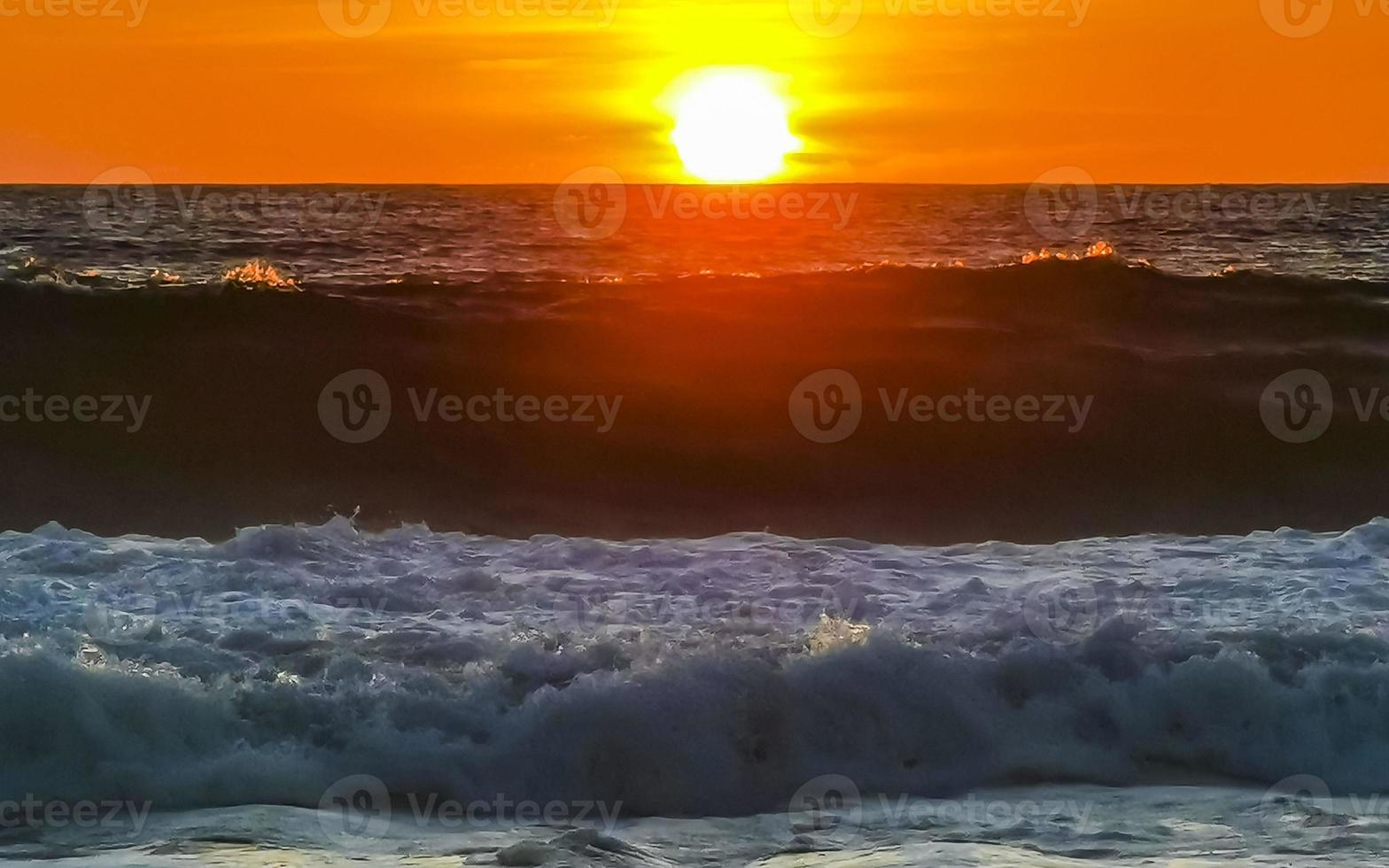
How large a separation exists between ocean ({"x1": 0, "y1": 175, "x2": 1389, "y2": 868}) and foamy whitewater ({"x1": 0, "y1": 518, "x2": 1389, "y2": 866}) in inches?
1.0

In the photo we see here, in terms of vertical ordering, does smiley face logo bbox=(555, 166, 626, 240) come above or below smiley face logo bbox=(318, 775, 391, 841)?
above

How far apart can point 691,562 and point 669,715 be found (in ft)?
7.48

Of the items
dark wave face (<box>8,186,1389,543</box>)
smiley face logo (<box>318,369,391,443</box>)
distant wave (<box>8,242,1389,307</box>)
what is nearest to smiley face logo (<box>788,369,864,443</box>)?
dark wave face (<box>8,186,1389,543</box>)

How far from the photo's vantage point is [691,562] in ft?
29.6

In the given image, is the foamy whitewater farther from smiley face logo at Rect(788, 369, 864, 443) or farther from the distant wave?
the distant wave

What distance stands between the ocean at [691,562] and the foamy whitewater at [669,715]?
0.08 feet

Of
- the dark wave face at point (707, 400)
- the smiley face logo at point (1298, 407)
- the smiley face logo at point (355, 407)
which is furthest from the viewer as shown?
the smiley face logo at point (355, 407)

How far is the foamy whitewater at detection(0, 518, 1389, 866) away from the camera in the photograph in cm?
583

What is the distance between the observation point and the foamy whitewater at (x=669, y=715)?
5.83 meters

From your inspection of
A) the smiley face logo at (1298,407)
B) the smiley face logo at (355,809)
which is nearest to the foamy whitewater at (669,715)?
the smiley face logo at (355,809)

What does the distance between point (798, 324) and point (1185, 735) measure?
1094cm

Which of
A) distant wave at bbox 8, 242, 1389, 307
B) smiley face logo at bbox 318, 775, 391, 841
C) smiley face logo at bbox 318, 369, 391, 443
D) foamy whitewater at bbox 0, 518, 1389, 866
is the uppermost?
distant wave at bbox 8, 242, 1389, 307

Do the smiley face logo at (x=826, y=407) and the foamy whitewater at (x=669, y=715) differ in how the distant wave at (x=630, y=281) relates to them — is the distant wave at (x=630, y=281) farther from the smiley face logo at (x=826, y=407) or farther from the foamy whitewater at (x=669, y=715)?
the foamy whitewater at (x=669, y=715)

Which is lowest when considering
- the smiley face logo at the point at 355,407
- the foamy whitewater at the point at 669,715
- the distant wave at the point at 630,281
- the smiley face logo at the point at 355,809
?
the smiley face logo at the point at 355,809
